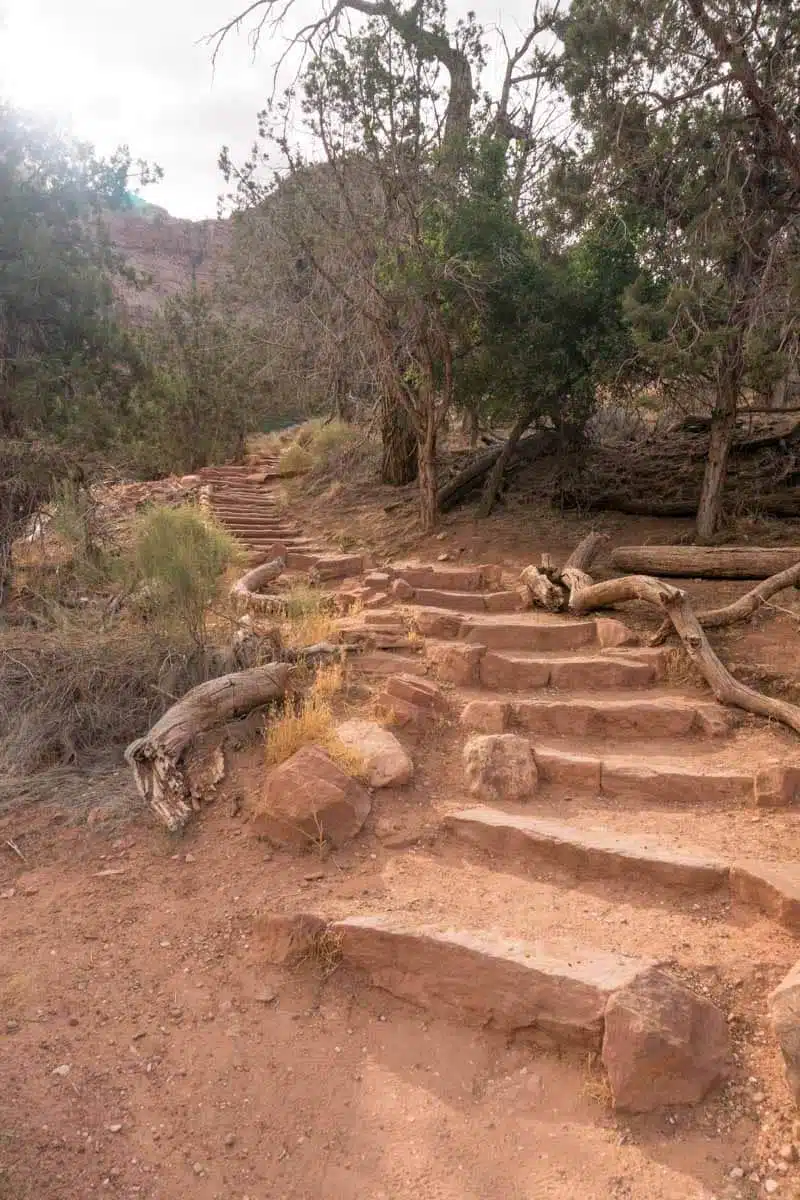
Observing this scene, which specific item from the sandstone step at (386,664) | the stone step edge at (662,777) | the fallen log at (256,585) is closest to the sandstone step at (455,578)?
the fallen log at (256,585)

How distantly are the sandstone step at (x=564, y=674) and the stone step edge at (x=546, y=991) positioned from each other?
2.78 m

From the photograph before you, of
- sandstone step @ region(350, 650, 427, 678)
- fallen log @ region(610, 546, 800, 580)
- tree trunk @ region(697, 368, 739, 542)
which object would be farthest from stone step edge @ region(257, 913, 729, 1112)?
tree trunk @ region(697, 368, 739, 542)

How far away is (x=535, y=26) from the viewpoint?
38.6ft

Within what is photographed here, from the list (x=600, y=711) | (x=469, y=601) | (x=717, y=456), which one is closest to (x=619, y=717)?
(x=600, y=711)

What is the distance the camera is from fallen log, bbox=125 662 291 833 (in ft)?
14.1

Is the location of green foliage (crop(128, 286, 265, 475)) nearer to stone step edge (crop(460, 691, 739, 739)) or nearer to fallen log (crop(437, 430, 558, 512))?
fallen log (crop(437, 430, 558, 512))

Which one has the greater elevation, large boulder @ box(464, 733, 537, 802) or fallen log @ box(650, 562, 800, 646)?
fallen log @ box(650, 562, 800, 646)

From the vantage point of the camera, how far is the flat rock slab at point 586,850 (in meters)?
3.55

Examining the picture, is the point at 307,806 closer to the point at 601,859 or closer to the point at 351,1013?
the point at 351,1013

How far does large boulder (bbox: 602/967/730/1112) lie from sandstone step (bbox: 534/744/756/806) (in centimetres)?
182

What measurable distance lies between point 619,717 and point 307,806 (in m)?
2.36

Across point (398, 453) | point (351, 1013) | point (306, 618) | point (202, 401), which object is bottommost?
point (351, 1013)

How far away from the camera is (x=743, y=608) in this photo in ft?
20.5

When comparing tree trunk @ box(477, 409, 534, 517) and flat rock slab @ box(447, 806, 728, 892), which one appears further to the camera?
tree trunk @ box(477, 409, 534, 517)
